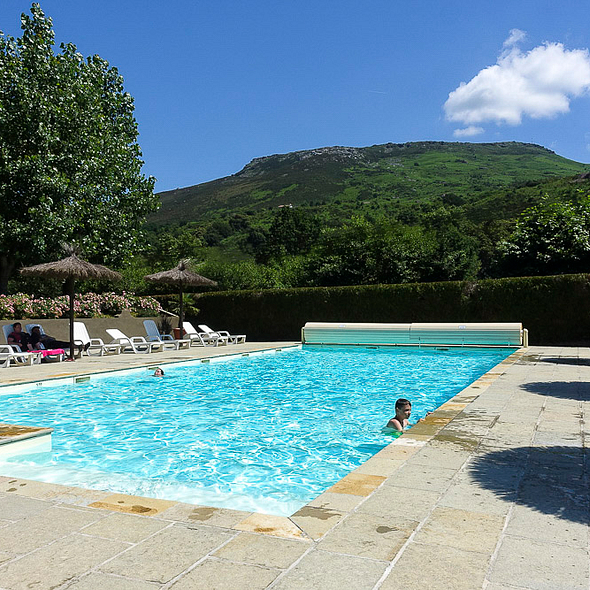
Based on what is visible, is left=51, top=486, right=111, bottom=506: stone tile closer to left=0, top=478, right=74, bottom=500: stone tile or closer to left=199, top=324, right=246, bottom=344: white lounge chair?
left=0, top=478, right=74, bottom=500: stone tile

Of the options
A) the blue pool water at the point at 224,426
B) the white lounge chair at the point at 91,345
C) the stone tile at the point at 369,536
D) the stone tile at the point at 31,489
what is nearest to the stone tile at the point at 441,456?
the blue pool water at the point at 224,426

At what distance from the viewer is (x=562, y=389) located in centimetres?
804

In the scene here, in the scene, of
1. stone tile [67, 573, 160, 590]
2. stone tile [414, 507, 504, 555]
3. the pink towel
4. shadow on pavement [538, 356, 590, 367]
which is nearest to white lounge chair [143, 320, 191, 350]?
the pink towel

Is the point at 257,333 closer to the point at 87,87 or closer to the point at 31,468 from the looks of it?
the point at 87,87

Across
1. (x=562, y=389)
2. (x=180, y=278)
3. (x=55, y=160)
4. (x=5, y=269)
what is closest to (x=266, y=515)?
(x=562, y=389)

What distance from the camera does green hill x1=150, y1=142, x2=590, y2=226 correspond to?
73.3 metres

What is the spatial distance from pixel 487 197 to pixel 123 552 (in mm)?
66396

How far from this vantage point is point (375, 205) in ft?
238

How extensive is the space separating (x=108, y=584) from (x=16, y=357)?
11784 millimetres

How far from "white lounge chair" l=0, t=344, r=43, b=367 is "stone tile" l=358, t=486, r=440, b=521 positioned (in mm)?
11216

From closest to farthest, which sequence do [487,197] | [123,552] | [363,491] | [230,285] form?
[123,552] < [363,491] < [230,285] < [487,197]

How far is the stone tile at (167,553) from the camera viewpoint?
237 centimetres

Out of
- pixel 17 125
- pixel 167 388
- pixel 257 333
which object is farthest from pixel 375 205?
pixel 167 388

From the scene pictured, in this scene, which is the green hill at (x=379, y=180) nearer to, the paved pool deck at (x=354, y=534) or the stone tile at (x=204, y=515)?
the paved pool deck at (x=354, y=534)
